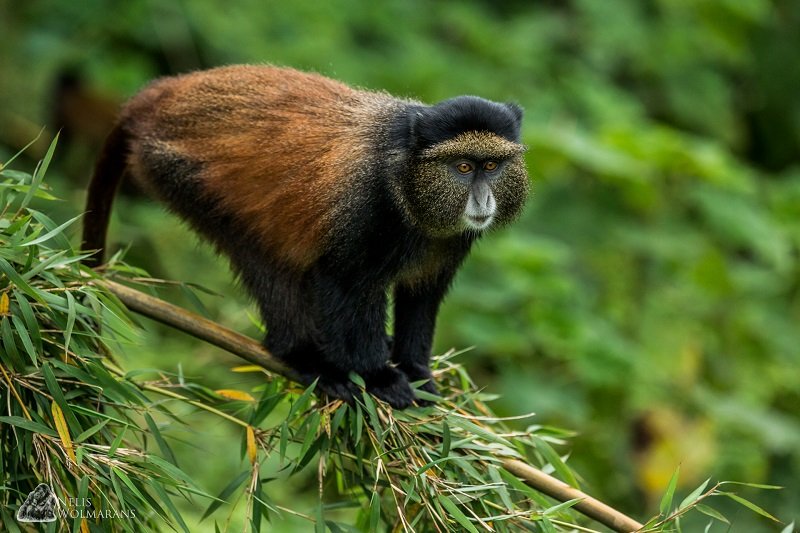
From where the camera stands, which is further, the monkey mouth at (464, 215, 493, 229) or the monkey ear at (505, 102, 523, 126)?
the monkey ear at (505, 102, 523, 126)

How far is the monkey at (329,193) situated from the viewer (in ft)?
15.9

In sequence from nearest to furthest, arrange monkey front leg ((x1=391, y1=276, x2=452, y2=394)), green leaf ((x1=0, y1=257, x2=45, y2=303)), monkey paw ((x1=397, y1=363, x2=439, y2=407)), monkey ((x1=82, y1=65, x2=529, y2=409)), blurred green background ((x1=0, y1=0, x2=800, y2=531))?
1. green leaf ((x1=0, y1=257, x2=45, y2=303))
2. monkey ((x1=82, y1=65, x2=529, y2=409))
3. monkey paw ((x1=397, y1=363, x2=439, y2=407))
4. monkey front leg ((x1=391, y1=276, x2=452, y2=394))
5. blurred green background ((x1=0, y1=0, x2=800, y2=531))

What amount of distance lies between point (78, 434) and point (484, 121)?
2213 mm

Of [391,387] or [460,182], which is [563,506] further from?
[460,182]

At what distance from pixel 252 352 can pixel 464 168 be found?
1.29 metres

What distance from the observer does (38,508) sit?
3.76 meters

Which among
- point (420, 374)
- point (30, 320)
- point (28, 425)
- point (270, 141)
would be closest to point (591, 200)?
point (420, 374)

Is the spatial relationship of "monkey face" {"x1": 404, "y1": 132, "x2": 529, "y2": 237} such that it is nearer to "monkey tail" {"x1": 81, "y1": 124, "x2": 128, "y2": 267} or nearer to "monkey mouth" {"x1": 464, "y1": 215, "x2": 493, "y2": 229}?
"monkey mouth" {"x1": 464, "y1": 215, "x2": 493, "y2": 229}

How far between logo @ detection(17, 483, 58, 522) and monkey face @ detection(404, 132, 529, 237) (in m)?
2.02

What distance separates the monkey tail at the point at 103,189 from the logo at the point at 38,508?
5.39 feet

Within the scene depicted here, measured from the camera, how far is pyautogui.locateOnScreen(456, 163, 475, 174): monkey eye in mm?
4871

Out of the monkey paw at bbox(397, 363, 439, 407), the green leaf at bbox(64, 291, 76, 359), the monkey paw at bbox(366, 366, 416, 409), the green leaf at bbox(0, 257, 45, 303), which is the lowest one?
the monkey paw at bbox(397, 363, 439, 407)

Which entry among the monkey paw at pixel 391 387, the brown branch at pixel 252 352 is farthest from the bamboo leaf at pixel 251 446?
the monkey paw at pixel 391 387

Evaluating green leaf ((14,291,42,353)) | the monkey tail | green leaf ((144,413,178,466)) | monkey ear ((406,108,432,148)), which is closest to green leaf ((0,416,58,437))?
green leaf ((14,291,42,353))
